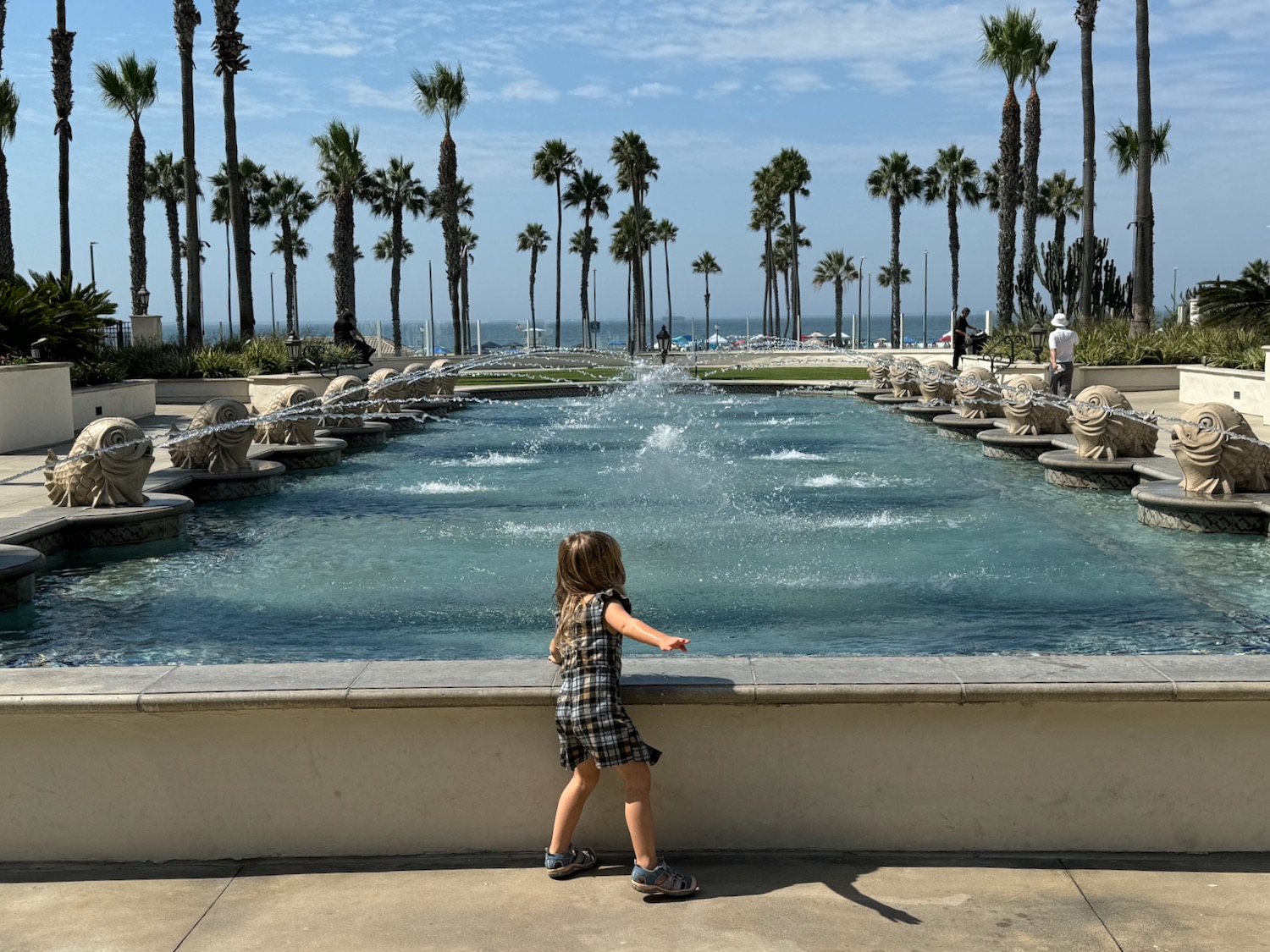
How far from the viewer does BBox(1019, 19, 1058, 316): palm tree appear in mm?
41812

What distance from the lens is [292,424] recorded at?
17.0 meters

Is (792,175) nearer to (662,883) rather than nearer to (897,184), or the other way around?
(897,184)

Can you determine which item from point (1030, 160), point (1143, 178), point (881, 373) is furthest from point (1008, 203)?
point (881, 373)

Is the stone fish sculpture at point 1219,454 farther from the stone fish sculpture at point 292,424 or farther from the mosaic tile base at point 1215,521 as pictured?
the stone fish sculpture at point 292,424

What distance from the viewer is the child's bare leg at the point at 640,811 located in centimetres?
405

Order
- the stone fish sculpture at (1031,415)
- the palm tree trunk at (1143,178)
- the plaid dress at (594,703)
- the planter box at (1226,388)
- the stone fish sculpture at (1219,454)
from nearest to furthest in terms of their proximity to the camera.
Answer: the plaid dress at (594,703) < the stone fish sculpture at (1219,454) < the stone fish sculpture at (1031,415) < the planter box at (1226,388) < the palm tree trunk at (1143,178)

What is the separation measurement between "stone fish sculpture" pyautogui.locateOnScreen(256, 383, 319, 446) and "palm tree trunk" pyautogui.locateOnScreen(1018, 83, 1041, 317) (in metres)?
29.7

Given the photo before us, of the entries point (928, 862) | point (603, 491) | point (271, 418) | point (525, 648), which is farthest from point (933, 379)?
point (928, 862)

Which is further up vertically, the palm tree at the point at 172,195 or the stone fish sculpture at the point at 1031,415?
the palm tree at the point at 172,195

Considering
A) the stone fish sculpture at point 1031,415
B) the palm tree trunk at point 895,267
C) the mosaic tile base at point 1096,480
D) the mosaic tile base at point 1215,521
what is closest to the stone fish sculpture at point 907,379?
the stone fish sculpture at point 1031,415

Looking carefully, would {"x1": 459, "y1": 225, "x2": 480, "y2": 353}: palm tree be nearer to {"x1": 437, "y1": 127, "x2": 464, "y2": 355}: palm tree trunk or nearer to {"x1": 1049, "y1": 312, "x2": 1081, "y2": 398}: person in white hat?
{"x1": 437, "y1": 127, "x2": 464, "y2": 355}: palm tree trunk

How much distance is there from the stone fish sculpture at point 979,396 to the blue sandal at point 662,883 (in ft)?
56.6

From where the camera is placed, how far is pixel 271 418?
49.7 feet

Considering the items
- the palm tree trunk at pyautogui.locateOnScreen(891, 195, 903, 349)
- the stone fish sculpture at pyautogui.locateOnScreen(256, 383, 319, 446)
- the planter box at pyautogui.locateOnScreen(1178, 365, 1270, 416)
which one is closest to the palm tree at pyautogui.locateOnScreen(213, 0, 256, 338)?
the stone fish sculpture at pyautogui.locateOnScreen(256, 383, 319, 446)
